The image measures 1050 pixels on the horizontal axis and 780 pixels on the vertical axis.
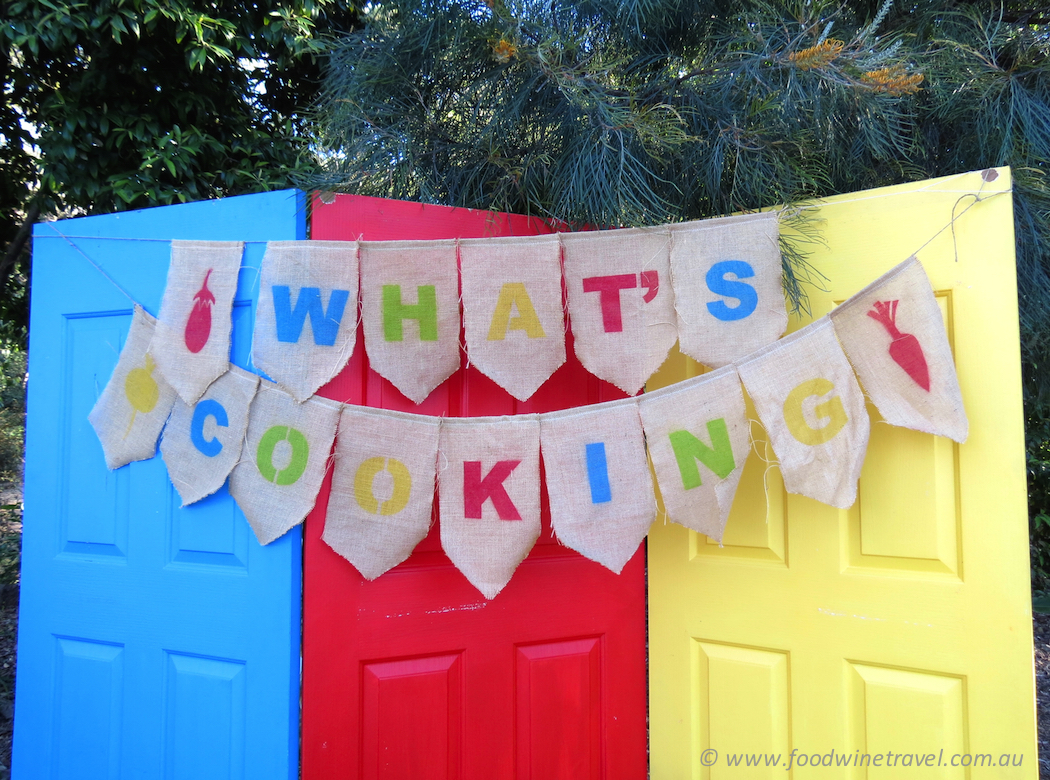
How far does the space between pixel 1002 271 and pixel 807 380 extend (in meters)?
0.52

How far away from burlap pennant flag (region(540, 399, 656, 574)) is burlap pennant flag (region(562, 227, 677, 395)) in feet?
0.42

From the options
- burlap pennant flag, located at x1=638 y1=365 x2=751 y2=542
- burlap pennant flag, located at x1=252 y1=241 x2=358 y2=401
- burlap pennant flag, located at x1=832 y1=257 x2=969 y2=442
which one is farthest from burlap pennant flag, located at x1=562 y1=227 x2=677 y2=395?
burlap pennant flag, located at x1=252 y1=241 x2=358 y2=401

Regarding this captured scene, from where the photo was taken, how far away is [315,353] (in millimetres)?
1502

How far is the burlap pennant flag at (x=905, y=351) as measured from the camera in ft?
4.68

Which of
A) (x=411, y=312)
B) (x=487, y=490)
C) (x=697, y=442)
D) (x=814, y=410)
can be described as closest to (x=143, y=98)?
(x=411, y=312)

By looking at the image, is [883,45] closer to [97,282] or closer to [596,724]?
[596,724]

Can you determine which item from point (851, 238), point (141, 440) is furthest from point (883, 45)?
point (141, 440)

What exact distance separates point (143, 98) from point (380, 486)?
Answer: 76.2 inches

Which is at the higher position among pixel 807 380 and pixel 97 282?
pixel 97 282

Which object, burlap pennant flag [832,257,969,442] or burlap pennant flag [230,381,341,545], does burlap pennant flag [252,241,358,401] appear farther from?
burlap pennant flag [832,257,969,442]

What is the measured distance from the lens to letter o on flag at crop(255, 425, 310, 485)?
1488 mm

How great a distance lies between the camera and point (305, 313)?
1.51 metres

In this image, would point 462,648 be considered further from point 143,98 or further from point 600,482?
point 143,98

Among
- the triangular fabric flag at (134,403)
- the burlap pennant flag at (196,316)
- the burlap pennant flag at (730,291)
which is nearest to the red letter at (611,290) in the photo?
the burlap pennant flag at (730,291)
